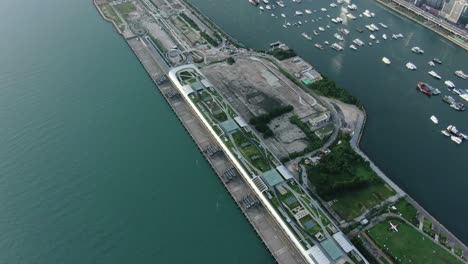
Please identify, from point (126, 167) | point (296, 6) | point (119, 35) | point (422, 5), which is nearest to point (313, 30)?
point (296, 6)

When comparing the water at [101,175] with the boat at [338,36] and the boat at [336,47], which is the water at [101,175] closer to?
the boat at [336,47]

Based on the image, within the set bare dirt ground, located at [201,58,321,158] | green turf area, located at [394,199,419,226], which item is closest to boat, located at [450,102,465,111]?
bare dirt ground, located at [201,58,321,158]

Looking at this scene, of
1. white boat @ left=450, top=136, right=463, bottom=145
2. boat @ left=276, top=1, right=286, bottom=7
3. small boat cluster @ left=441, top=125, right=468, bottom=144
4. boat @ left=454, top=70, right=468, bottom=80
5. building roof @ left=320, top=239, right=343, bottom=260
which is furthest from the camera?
boat @ left=276, top=1, right=286, bottom=7

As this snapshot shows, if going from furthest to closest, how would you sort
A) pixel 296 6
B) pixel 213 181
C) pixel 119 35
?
pixel 296 6 < pixel 119 35 < pixel 213 181

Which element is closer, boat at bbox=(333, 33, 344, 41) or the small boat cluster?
the small boat cluster

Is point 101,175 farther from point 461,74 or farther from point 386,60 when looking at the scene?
point 461,74

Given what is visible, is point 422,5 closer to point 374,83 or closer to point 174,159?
point 374,83

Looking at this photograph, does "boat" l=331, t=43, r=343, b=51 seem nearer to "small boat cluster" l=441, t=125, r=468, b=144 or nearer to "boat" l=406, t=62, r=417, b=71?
"boat" l=406, t=62, r=417, b=71
